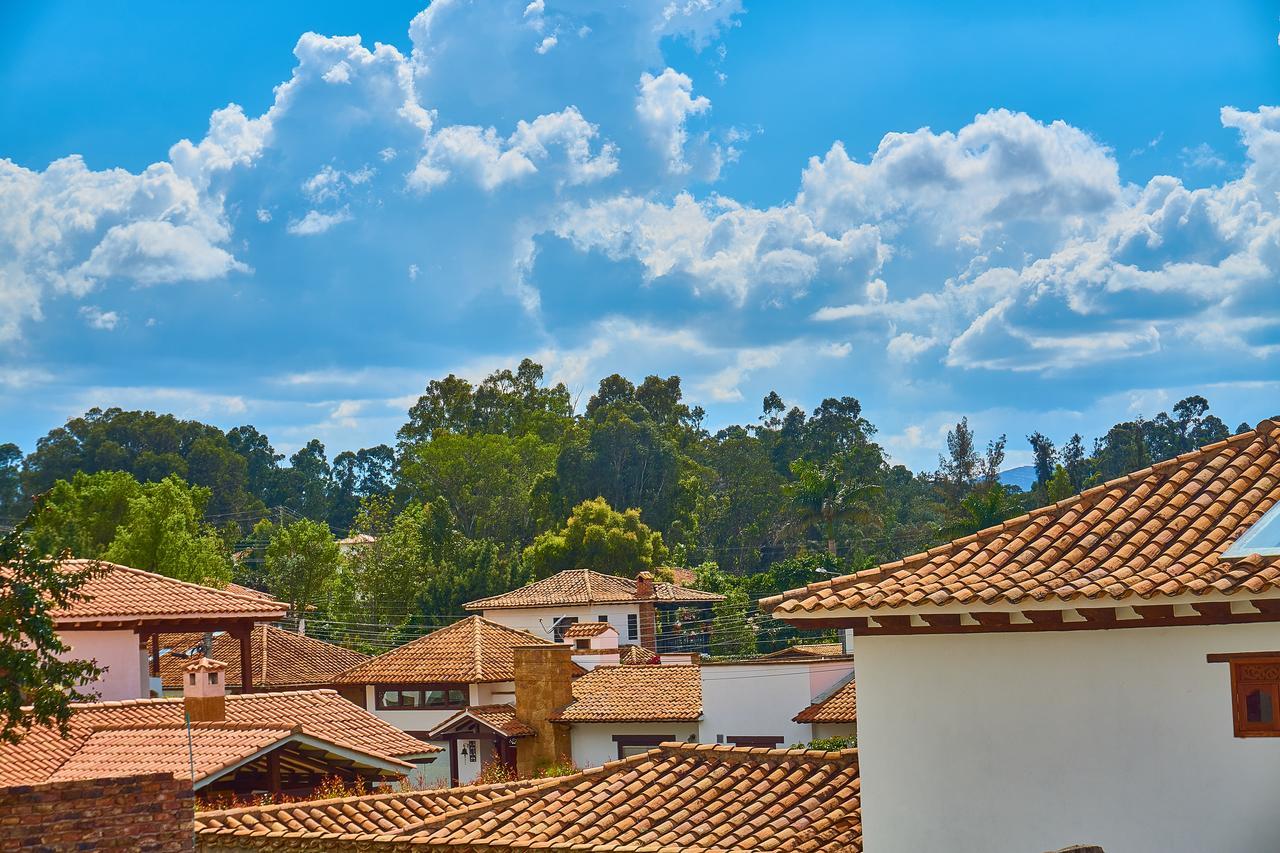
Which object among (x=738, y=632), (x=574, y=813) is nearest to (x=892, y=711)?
(x=574, y=813)

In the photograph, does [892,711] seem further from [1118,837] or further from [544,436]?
[544,436]

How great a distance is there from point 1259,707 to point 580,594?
55039 millimetres

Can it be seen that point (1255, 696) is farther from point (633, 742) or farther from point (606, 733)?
point (606, 733)

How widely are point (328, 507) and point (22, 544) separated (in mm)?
120525

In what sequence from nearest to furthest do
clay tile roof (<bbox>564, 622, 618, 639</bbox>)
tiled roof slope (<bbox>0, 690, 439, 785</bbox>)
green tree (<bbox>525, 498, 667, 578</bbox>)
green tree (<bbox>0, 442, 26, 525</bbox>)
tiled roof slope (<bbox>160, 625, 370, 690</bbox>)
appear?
tiled roof slope (<bbox>0, 690, 439, 785</bbox>) < tiled roof slope (<bbox>160, 625, 370, 690</bbox>) < clay tile roof (<bbox>564, 622, 618, 639</bbox>) < green tree (<bbox>525, 498, 667, 578</bbox>) < green tree (<bbox>0, 442, 26, 525</bbox>)

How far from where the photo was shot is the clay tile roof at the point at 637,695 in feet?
127

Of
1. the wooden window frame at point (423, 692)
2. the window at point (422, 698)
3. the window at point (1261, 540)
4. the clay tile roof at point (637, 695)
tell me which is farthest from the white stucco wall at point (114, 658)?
the window at point (1261, 540)

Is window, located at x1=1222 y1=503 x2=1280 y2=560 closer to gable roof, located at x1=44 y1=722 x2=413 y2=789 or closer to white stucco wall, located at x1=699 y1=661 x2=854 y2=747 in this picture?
gable roof, located at x1=44 y1=722 x2=413 y2=789

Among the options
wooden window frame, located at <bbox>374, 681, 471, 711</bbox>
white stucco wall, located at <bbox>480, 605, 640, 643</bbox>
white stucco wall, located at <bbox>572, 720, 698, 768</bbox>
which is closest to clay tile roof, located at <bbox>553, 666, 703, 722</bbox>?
white stucco wall, located at <bbox>572, 720, 698, 768</bbox>

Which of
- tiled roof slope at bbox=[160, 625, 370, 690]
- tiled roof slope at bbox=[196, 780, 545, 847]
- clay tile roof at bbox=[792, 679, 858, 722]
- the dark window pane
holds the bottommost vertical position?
clay tile roof at bbox=[792, 679, 858, 722]

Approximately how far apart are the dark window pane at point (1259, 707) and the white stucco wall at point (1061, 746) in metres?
0.14

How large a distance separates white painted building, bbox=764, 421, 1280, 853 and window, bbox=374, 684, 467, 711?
3633cm

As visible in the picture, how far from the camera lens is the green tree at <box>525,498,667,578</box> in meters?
76.7

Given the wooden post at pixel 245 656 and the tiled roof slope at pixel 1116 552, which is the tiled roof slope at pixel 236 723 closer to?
the wooden post at pixel 245 656
